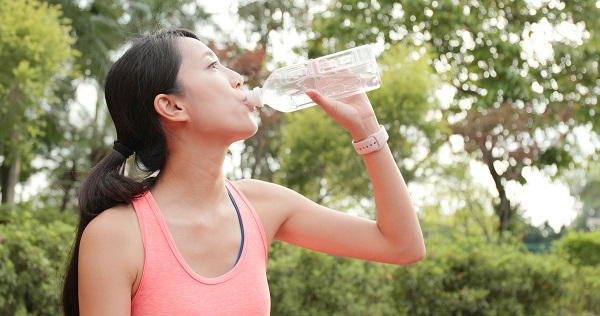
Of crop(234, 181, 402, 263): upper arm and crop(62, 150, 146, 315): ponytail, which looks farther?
crop(234, 181, 402, 263): upper arm

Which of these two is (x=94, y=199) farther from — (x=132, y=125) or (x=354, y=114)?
(x=354, y=114)

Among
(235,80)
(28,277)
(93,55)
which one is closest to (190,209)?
(235,80)

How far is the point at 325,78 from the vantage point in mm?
2344

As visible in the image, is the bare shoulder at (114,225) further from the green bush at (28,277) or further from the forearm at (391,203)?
the green bush at (28,277)

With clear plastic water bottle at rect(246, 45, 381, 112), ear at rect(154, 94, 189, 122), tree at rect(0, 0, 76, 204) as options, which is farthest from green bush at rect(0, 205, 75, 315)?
tree at rect(0, 0, 76, 204)

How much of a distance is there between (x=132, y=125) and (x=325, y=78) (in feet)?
2.09

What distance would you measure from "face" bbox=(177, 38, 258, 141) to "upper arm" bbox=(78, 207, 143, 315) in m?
0.31

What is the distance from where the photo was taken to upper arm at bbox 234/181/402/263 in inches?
82.1

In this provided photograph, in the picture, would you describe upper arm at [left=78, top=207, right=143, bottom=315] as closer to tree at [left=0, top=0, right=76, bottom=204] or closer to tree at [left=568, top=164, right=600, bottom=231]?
tree at [left=0, top=0, right=76, bottom=204]

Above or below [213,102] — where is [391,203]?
below

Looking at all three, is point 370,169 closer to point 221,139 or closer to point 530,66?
point 221,139

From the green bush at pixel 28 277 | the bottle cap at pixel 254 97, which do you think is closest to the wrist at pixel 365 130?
the bottle cap at pixel 254 97

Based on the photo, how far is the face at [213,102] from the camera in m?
1.88

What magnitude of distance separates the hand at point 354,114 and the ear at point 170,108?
0.33 meters
